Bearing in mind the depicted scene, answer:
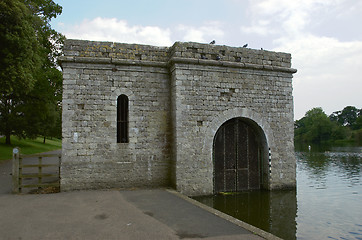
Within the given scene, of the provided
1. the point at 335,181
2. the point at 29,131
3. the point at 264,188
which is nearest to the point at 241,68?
the point at 264,188

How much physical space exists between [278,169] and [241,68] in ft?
13.1

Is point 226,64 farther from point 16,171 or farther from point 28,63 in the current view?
point 28,63

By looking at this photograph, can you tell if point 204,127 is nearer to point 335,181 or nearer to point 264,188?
point 264,188

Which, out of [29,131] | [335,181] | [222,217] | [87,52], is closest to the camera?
[222,217]

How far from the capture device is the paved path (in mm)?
5102

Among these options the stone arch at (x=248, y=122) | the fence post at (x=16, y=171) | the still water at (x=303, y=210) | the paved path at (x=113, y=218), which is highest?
the stone arch at (x=248, y=122)

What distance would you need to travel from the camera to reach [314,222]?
23.8ft

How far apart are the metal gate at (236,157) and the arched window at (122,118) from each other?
3228 millimetres

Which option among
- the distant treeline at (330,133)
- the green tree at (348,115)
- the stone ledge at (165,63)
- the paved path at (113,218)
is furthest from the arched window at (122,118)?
the green tree at (348,115)

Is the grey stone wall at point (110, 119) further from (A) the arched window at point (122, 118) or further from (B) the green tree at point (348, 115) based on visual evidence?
(B) the green tree at point (348, 115)

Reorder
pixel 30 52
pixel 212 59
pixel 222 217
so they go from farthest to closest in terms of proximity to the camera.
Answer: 1. pixel 30 52
2. pixel 212 59
3. pixel 222 217

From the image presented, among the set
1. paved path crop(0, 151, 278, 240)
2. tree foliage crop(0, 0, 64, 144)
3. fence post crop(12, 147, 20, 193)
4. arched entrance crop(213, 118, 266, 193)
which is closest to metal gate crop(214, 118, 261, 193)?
arched entrance crop(213, 118, 266, 193)

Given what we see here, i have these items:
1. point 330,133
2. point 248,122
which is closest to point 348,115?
point 330,133

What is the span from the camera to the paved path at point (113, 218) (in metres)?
5.10
